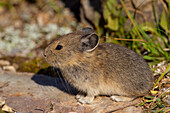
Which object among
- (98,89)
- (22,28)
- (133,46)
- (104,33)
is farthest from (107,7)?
(22,28)

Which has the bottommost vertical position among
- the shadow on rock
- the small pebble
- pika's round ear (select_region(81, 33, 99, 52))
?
the shadow on rock

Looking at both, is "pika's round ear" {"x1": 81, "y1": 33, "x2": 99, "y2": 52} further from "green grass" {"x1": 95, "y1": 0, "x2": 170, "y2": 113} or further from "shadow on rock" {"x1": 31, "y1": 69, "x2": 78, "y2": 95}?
"shadow on rock" {"x1": 31, "y1": 69, "x2": 78, "y2": 95}

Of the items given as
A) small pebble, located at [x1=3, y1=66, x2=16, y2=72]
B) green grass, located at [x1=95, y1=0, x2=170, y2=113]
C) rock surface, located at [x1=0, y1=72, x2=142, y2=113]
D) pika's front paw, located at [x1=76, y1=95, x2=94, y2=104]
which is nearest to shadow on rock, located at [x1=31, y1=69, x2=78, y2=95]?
rock surface, located at [x1=0, y1=72, x2=142, y2=113]

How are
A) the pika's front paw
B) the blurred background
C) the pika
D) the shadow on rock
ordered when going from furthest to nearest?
the blurred background
the shadow on rock
the pika's front paw
the pika

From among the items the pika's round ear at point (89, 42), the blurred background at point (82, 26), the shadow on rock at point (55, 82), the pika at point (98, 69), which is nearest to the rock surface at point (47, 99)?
the shadow on rock at point (55, 82)

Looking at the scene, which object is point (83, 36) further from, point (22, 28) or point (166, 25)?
point (22, 28)

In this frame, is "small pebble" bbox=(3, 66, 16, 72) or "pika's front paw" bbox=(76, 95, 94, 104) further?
"small pebble" bbox=(3, 66, 16, 72)

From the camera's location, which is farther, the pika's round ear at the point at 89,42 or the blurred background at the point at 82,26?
the blurred background at the point at 82,26

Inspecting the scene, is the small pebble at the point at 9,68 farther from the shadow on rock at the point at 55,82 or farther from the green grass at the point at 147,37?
the green grass at the point at 147,37
